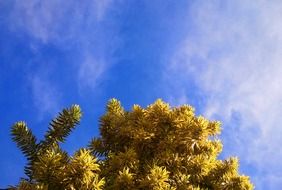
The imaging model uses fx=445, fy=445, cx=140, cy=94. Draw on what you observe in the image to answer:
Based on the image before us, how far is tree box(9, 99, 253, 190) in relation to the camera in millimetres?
6996

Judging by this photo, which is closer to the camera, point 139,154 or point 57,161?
point 57,161

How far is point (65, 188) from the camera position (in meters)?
7.00

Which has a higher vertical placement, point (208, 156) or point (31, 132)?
point (208, 156)

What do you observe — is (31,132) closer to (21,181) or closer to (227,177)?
(21,181)

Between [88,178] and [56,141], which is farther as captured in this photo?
[56,141]

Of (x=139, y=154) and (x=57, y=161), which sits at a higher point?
(x=139, y=154)

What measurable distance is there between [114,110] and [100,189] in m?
3.48

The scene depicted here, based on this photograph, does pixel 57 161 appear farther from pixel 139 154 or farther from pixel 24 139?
pixel 139 154

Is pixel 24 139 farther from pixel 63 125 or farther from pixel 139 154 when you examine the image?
pixel 139 154

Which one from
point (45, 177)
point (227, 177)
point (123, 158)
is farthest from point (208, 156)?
point (45, 177)

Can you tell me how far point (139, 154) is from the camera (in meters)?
9.05

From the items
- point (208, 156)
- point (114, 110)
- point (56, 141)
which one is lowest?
point (56, 141)

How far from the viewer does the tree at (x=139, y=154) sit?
275 inches

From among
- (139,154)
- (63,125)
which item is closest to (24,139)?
(63,125)
